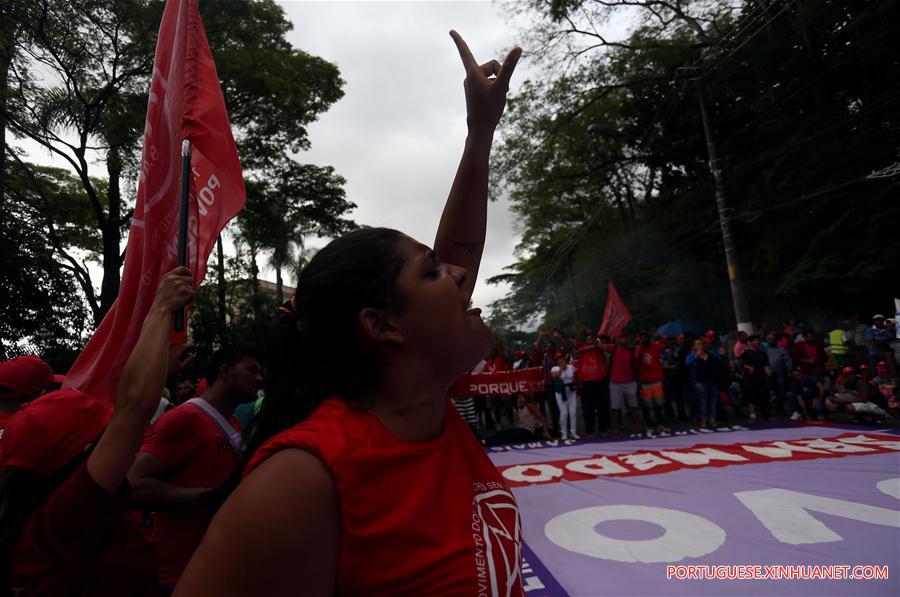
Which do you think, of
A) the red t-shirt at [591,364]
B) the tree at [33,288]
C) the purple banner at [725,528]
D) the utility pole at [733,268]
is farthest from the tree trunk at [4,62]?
the utility pole at [733,268]

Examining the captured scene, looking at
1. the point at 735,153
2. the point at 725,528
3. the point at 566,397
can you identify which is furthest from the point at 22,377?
the point at 735,153

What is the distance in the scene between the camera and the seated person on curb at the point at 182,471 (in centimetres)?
224

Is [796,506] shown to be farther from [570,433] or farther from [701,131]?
[701,131]

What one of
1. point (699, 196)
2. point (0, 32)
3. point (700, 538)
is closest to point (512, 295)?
point (699, 196)

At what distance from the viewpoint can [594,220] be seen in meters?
30.5

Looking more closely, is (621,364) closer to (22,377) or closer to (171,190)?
(171,190)

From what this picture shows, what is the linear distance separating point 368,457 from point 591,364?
9174 mm

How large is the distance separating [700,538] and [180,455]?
10.9ft

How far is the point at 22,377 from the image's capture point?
7.86 ft

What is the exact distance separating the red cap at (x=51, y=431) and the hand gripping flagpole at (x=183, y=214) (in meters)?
0.51

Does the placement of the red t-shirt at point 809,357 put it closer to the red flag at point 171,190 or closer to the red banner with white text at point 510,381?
the red banner with white text at point 510,381

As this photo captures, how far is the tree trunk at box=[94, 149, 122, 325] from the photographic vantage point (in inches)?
410

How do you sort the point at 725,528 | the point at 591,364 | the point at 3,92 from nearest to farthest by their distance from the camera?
1. the point at 725,528
2. the point at 3,92
3. the point at 591,364

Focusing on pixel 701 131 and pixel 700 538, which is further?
pixel 701 131
